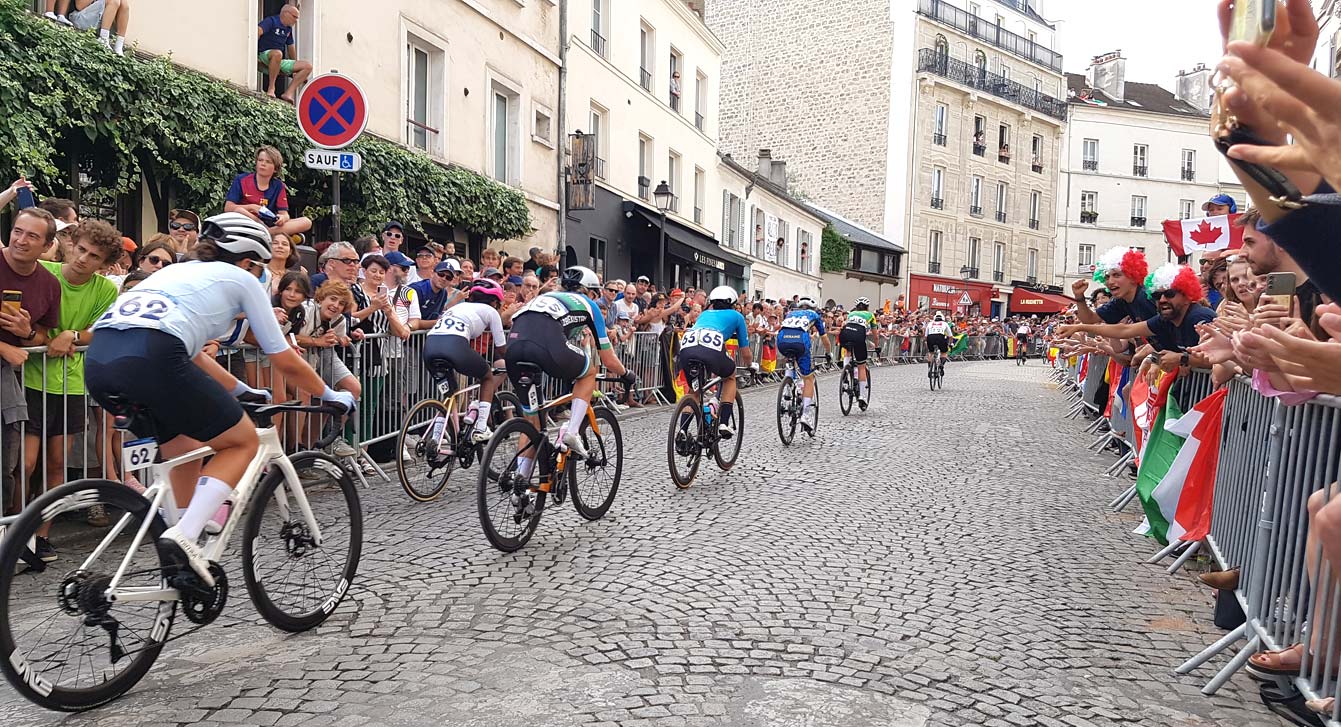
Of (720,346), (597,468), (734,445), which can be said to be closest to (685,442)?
(720,346)

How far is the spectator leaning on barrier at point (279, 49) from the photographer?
42.8ft

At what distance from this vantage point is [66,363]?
5.61 meters

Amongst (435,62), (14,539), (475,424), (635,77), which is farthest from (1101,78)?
(14,539)

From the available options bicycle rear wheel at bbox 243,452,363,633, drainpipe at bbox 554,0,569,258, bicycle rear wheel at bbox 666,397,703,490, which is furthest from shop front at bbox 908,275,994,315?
bicycle rear wheel at bbox 243,452,363,633

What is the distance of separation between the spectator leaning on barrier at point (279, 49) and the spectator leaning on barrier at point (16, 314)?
813 cm

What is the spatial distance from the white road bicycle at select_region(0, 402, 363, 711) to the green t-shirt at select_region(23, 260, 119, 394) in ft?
6.31

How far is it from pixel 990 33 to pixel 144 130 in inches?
2061

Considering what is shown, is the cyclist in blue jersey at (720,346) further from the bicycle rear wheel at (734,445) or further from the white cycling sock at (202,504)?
the white cycling sock at (202,504)

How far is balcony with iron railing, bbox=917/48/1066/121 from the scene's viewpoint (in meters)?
50.1

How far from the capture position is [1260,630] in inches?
157

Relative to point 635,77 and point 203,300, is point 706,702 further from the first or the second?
point 635,77

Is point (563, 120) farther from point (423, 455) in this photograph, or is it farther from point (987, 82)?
point (987, 82)

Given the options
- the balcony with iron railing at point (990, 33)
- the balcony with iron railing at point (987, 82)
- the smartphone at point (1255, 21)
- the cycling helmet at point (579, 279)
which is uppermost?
the balcony with iron railing at point (990, 33)

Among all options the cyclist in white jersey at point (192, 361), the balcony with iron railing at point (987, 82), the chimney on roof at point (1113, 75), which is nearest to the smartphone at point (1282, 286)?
the cyclist in white jersey at point (192, 361)
